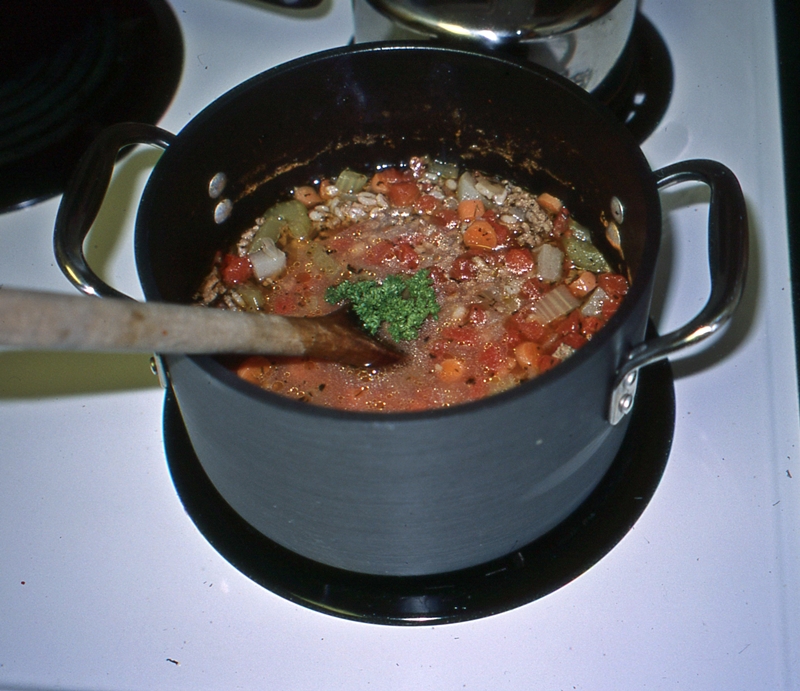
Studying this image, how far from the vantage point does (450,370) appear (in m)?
1.18

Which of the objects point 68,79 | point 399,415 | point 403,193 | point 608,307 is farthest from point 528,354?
point 68,79

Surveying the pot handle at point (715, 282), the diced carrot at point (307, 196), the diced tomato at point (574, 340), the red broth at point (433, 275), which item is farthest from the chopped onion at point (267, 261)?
the pot handle at point (715, 282)

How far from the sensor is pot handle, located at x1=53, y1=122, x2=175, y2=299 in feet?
3.01

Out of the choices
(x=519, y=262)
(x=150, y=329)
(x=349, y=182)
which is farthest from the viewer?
(x=349, y=182)

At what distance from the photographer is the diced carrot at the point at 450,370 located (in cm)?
117

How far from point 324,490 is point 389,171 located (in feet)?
2.20

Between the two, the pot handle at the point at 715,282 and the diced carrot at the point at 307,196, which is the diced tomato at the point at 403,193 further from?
the pot handle at the point at 715,282

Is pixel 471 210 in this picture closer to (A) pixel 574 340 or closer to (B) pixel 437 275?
(B) pixel 437 275

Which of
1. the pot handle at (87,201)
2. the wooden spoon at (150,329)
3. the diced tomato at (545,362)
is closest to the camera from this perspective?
the wooden spoon at (150,329)

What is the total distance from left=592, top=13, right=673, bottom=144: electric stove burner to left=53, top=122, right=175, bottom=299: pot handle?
2.41 feet

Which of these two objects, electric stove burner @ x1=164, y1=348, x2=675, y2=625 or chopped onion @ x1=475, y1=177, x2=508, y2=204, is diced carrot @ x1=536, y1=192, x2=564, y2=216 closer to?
chopped onion @ x1=475, y1=177, x2=508, y2=204

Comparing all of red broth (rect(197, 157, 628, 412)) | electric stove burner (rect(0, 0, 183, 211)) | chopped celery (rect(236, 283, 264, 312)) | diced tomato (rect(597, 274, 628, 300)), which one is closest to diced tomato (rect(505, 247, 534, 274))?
red broth (rect(197, 157, 628, 412))

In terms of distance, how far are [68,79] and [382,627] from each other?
1053mm

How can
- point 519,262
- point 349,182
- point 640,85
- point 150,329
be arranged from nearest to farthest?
point 150,329 → point 519,262 → point 349,182 → point 640,85
